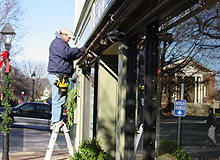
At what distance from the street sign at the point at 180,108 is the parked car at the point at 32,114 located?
1718cm

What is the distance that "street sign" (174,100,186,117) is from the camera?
228 cm

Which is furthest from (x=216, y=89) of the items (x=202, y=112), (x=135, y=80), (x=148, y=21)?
(x=135, y=80)

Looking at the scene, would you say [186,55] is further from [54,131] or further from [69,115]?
[69,115]

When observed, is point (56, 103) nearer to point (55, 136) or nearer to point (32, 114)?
point (55, 136)

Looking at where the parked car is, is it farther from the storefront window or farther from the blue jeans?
the storefront window

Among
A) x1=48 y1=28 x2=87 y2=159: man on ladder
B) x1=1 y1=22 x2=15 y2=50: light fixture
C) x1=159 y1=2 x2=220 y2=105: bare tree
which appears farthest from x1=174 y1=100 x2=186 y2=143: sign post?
x1=1 y1=22 x2=15 y2=50: light fixture

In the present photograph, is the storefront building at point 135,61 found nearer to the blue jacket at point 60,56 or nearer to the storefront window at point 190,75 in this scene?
the storefront window at point 190,75

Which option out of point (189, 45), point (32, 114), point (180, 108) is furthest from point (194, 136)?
point (32, 114)

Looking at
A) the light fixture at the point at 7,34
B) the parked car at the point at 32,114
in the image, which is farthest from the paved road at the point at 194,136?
the parked car at the point at 32,114

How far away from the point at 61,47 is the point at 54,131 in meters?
1.33

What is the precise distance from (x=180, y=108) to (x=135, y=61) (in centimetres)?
140

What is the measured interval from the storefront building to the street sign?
35cm

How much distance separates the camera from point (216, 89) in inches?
75.2

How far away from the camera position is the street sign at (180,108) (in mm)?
2283
